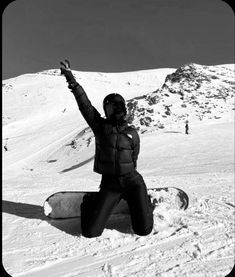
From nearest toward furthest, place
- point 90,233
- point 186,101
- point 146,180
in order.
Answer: point 90,233 < point 146,180 < point 186,101

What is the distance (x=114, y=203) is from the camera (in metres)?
4.89

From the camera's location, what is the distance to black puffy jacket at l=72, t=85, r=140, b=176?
4.82m

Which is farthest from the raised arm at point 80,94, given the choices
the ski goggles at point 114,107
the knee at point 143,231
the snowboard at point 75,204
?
the knee at point 143,231

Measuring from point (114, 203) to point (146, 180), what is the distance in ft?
18.1

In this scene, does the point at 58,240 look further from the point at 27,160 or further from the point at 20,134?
the point at 20,134

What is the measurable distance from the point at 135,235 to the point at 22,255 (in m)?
1.63

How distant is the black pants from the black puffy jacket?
16cm

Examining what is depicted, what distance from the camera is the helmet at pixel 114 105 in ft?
15.9

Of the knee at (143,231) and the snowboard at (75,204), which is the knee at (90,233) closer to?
the knee at (143,231)

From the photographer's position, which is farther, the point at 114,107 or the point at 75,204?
the point at 75,204

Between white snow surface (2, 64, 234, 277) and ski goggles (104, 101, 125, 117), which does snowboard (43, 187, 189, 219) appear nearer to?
white snow surface (2, 64, 234, 277)

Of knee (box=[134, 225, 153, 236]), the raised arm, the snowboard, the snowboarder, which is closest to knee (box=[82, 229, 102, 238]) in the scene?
the snowboarder

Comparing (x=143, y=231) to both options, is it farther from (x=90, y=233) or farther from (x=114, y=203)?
(x=90, y=233)

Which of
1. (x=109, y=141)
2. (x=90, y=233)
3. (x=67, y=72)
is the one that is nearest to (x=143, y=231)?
(x=90, y=233)
